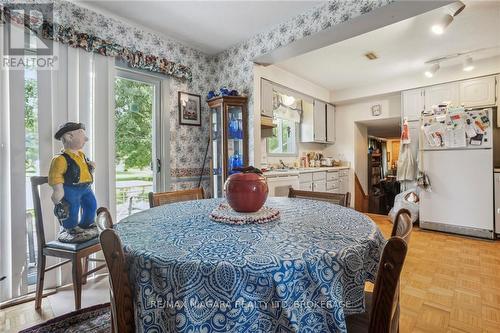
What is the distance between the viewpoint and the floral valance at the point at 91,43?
1.83m

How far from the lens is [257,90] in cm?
293

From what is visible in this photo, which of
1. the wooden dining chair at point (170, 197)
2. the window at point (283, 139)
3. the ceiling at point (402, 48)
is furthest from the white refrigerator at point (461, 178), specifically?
the wooden dining chair at point (170, 197)

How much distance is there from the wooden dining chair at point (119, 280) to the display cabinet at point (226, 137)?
2163 mm

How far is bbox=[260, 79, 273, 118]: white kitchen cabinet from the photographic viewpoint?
311 centimetres

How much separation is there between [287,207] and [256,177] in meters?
0.34

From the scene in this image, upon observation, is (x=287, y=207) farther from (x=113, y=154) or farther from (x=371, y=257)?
(x=113, y=154)

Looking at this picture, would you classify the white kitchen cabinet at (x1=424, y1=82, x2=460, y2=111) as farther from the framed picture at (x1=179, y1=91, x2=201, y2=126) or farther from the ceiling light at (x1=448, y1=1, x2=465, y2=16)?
the framed picture at (x1=179, y1=91, x2=201, y2=126)

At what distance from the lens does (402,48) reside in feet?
9.73

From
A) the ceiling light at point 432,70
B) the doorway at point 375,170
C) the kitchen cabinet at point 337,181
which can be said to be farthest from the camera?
the doorway at point 375,170

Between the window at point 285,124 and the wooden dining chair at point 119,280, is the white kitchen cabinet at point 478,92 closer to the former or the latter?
the window at point 285,124

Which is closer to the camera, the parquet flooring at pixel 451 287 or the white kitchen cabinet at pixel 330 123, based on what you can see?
the parquet flooring at pixel 451 287

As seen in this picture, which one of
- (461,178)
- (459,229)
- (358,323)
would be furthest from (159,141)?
(459,229)

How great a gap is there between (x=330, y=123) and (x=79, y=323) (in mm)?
4648

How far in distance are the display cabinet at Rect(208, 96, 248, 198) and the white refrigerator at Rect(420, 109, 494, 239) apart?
8.67ft
